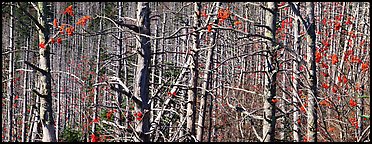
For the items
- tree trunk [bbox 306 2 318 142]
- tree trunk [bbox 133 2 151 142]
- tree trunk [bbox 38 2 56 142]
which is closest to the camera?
tree trunk [bbox 306 2 318 142]

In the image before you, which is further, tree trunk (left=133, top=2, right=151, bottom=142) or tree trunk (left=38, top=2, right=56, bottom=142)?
tree trunk (left=38, top=2, right=56, bottom=142)

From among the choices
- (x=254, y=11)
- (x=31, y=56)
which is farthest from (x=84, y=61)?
(x=254, y=11)

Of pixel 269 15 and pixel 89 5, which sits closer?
pixel 269 15

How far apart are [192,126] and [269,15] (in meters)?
3.64

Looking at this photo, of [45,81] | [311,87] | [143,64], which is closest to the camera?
[311,87]

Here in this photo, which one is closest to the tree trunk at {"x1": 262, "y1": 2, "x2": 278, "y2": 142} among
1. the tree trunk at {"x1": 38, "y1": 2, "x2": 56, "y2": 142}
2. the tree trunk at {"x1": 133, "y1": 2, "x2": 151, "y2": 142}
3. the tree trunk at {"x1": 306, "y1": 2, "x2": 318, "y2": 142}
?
the tree trunk at {"x1": 306, "y1": 2, "x2": 318, "y2": 142}

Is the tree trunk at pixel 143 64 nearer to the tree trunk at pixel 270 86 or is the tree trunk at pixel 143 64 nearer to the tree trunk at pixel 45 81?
the tree trunk at pixel 270 86

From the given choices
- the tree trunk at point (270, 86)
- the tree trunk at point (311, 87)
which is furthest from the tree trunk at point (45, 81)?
the tree trunk at point (311, 87)

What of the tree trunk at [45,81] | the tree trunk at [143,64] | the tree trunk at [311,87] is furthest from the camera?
the tree trunk at [45,81]

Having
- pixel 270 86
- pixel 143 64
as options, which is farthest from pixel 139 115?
pixel 270 86

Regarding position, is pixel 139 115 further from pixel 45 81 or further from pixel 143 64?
pixel 45 81

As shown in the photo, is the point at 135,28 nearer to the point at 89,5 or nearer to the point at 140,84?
the point at 140,84

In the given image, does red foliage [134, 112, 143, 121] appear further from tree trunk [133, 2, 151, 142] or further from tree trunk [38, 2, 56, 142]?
tree trunk [38, 2, 56, 142]

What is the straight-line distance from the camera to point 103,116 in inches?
564
